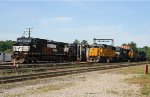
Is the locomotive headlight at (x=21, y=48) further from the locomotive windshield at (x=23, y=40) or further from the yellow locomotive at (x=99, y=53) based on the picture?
the yellow locomotive at (x=99, y=53)

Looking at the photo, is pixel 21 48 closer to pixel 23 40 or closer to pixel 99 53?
pixel 23 40

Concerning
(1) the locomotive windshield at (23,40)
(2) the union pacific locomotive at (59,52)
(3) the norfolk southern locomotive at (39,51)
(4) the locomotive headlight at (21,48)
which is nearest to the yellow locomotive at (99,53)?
(2) the union pacific locomotive at (59,52)

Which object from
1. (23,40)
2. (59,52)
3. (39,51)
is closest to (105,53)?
(59,52)

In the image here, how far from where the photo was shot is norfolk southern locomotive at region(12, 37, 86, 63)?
132 ft

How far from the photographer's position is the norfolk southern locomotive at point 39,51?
40.4 metres

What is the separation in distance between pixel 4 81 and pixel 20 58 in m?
22.2

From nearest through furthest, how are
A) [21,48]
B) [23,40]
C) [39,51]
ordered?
1. [21,48]
2. [23,40]
3. [39,51]

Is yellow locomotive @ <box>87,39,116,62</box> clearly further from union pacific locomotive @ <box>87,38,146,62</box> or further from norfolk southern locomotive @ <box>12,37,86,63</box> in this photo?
norfolk southern locomotive @ <box>12,37,86,63</box>

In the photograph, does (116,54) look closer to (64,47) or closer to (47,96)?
(64,47)

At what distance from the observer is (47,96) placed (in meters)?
13.5

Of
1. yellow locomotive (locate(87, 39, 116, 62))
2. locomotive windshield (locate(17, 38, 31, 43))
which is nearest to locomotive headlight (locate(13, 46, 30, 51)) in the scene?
locomotive windshield (locate(17, 38, 31, 43))

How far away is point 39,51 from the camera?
42.8 m

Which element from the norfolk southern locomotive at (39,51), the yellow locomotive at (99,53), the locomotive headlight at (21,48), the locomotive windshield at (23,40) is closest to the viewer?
the norfolk southern locomotive at (39,51)

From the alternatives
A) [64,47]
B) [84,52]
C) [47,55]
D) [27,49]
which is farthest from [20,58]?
[84,52]
